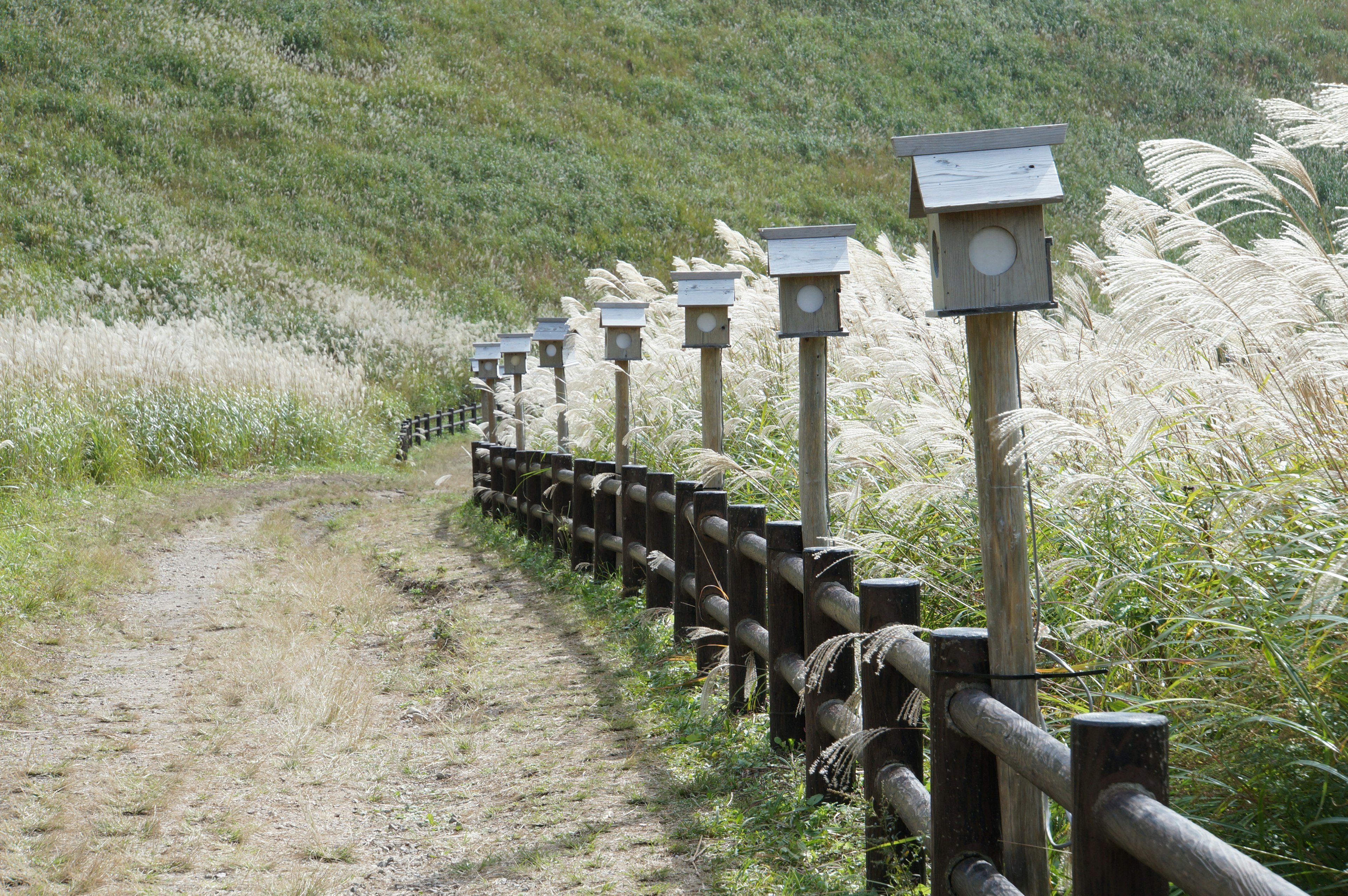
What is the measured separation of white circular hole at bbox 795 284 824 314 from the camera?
4.21m

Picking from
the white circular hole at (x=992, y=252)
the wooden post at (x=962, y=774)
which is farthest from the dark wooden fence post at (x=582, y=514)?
the white circular hole at (x=992, y=252)

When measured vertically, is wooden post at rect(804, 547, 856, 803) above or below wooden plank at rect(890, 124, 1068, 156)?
below

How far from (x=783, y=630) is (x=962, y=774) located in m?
1.52

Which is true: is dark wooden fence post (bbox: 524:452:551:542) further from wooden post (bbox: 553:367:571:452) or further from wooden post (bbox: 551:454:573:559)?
wooden post (bbox: 551:454:573:559)

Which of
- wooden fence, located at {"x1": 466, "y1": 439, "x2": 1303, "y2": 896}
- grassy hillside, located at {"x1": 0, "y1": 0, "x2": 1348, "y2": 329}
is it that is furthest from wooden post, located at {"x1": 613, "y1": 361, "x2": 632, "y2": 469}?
grassy hillside, located at {"x1": 0, "y1": 0, "x2": 1348, "y2": 329}

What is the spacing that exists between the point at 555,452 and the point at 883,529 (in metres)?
4.55

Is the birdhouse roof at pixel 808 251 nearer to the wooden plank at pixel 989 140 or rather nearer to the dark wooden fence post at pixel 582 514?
the wooden plank at pixel 989 140

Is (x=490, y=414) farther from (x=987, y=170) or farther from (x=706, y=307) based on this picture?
(x=987, y=170)

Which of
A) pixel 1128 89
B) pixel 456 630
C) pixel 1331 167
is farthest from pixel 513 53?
pixel 456 630

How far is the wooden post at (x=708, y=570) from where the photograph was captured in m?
4.79

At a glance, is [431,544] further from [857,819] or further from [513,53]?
[513,53]

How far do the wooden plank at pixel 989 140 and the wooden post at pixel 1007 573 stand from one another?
1.04 ft

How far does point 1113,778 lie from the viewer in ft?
5.38

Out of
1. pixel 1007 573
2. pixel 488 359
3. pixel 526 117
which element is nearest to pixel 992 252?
pixel 1007 573
